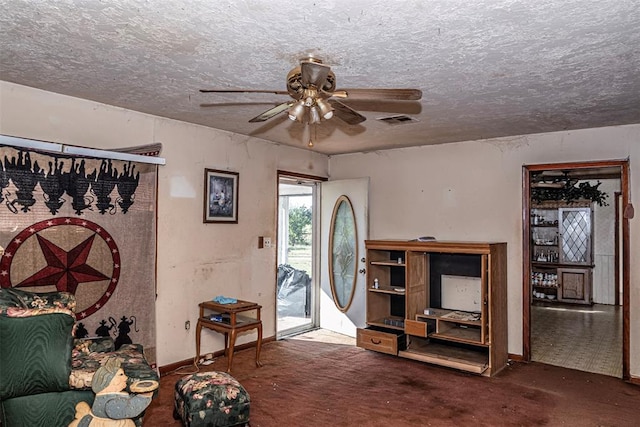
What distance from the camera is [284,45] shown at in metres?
2.33

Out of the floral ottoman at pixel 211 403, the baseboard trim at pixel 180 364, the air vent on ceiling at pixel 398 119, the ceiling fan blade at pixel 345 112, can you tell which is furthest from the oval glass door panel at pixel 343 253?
the ceiling fan blade at pixel 345 112

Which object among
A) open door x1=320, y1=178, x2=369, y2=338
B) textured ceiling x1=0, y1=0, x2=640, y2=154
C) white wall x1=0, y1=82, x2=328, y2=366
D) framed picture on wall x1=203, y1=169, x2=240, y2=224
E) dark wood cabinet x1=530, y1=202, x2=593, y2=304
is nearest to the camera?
textured ceiling x1=0, y1=0, x2=640, y2=154

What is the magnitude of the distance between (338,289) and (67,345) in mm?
3713

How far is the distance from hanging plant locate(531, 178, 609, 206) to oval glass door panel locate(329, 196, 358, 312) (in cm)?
358

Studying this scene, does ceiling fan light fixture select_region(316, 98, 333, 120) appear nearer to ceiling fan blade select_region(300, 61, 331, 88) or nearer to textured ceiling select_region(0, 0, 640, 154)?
ceiling fan blade select_region(300, 61, 331, 88)

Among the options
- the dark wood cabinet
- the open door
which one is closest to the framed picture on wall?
the open door

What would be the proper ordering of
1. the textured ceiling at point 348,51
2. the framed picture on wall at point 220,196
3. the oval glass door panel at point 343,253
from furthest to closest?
the oval glass door panel at point 343,253 < the framed picture on wall at point 220,196 < the textured ceiling at point 348,51

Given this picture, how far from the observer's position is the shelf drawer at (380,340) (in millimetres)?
4594

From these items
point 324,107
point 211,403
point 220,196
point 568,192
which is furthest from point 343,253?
point 568,192

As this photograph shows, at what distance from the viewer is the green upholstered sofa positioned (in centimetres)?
226

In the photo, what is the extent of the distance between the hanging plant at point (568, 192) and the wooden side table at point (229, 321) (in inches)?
212

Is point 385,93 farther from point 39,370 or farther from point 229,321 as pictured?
point 229,321

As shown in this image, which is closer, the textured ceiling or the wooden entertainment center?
the textured ceiling

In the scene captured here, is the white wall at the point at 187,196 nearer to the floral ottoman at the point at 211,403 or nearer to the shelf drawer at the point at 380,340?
the shelf drawer at the point at 380,340
